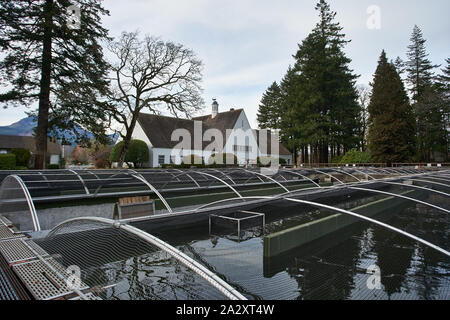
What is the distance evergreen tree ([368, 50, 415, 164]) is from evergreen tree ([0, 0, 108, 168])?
3007cm

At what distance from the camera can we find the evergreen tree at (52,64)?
43.1 feet

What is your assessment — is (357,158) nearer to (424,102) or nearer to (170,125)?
(424,102)

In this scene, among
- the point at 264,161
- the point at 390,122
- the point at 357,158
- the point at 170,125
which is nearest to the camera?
the point at 390,122

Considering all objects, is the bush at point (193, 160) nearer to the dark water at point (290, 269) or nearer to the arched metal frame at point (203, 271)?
the dark water at point (290, 269)

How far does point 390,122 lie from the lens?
30.7 meters

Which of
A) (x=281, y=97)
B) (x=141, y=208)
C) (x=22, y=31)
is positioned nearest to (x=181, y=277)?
(x=141, y=208)

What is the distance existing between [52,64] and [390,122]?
112 feet

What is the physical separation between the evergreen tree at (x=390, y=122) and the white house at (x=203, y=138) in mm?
15893

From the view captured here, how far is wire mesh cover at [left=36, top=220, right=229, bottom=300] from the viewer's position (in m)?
2.82

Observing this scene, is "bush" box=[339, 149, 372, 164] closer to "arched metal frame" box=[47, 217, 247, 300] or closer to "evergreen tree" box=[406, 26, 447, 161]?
"evergreen tree" box=[406, 26, 447, 161]

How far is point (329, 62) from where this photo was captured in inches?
1382

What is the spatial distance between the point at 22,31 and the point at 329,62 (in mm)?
34013

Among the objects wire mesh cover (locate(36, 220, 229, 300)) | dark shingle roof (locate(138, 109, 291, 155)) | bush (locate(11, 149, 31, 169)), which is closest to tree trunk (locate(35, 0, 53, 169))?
bush (locate(11, 149, 31, 169))

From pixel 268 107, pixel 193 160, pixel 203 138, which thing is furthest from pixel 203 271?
pixel 268 107
